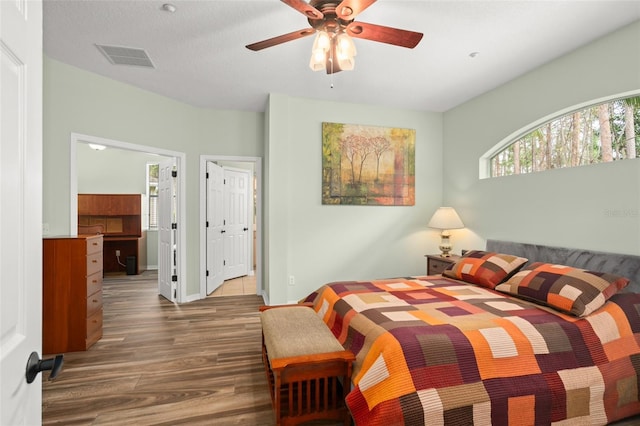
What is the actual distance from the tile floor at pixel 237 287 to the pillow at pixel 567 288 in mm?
3604

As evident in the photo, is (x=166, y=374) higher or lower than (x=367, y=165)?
lower

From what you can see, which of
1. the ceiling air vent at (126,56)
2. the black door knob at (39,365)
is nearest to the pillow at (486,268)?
the black door knob at (39,365)

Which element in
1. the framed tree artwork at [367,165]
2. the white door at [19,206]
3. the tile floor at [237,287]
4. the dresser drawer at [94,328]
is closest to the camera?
the white door at [19,206]

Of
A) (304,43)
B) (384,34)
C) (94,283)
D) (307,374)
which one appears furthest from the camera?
(94,283)

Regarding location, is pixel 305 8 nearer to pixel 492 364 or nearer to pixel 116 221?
pixel 492 364

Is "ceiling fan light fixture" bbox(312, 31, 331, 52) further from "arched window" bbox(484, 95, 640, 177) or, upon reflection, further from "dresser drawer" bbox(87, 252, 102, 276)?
"dresser drawer" bbox(87, 252, 102, 276)

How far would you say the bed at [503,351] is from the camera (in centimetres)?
155

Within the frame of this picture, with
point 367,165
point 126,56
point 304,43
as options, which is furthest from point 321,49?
point 367,165

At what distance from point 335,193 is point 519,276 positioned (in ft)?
7.65

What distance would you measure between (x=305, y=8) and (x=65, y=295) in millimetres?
3093

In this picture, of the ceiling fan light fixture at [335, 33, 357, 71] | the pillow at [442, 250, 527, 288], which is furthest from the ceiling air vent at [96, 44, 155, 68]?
the pillow at [442, 250, 527, 288]

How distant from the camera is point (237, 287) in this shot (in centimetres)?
513

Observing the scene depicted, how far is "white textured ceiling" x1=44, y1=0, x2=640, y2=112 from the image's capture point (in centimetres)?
229

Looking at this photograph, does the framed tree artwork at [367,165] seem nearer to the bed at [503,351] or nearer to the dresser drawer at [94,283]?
the bed at [503,351]
